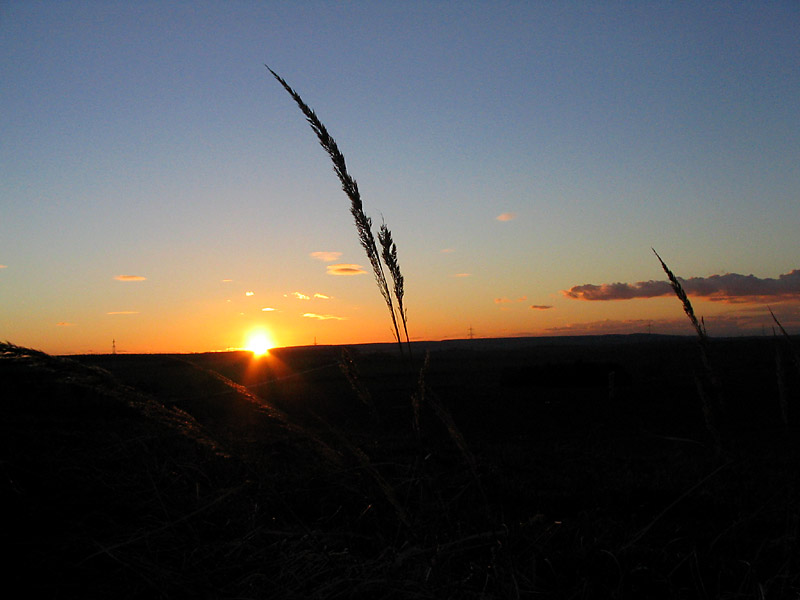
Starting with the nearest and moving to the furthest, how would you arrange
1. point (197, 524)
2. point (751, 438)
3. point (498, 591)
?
point (498, 591)
point (197, 524)
point (751, 438)

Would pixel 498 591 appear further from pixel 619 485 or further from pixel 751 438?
pixel 751 438

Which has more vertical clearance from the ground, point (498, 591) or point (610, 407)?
point (498, 591)

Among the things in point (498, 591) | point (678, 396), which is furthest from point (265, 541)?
point (678, 396)

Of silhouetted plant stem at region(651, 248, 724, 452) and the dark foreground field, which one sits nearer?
the dark foreground field

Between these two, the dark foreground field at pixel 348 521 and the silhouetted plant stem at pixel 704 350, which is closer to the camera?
the dark foreground field at pixel 348 521

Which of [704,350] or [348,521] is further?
[348,521]

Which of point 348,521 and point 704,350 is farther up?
point 704,350

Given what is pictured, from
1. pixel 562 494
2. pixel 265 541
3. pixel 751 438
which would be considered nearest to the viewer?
pixel 265 541

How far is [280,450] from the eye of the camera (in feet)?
17.4

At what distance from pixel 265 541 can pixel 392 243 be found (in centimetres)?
115

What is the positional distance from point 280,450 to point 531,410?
22.7 feet

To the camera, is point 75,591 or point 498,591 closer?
point 75,591

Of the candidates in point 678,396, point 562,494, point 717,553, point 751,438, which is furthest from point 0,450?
point 678,396

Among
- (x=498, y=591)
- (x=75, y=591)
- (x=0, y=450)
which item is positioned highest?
(x=0, y=450)
